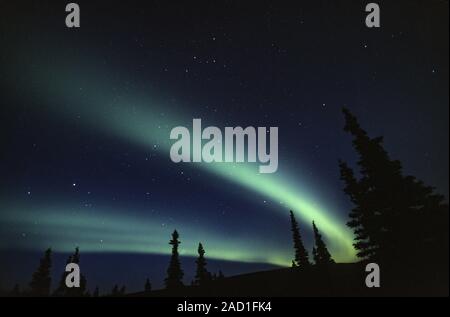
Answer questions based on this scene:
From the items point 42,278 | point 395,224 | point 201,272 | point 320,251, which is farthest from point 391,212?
point 42,278

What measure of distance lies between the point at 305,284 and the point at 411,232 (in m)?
19.5

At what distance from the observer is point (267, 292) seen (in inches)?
1061

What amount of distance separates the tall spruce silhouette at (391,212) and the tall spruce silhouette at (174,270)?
26.9m

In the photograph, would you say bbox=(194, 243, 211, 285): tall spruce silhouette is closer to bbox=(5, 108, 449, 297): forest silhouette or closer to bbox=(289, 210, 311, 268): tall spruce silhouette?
bbox=(289, 210, 311, 268): tall spruce silhouette

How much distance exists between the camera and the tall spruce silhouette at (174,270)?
3503 cm

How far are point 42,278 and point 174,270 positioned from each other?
18.5 meters

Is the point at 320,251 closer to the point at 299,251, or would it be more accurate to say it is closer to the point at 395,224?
the point at 299,251

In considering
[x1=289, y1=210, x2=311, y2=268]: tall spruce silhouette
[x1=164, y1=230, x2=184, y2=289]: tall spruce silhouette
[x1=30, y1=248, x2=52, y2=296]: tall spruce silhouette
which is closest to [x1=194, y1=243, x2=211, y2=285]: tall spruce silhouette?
[x1=164, y1=230, x2=184, y2=289]: tall spruce silhouette

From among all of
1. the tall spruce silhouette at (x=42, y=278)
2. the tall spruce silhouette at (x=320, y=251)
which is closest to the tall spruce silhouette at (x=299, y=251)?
the tall spruce silhouette at (x=320, y=251)

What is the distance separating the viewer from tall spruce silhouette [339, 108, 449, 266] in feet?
35.3

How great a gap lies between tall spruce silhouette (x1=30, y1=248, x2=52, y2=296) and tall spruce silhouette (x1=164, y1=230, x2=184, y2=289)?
16.8 m

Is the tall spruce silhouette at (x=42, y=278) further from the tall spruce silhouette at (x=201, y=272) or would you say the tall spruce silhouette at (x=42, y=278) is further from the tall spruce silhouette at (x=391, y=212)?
the tall spruce silhouette at (x=391, y=212)
